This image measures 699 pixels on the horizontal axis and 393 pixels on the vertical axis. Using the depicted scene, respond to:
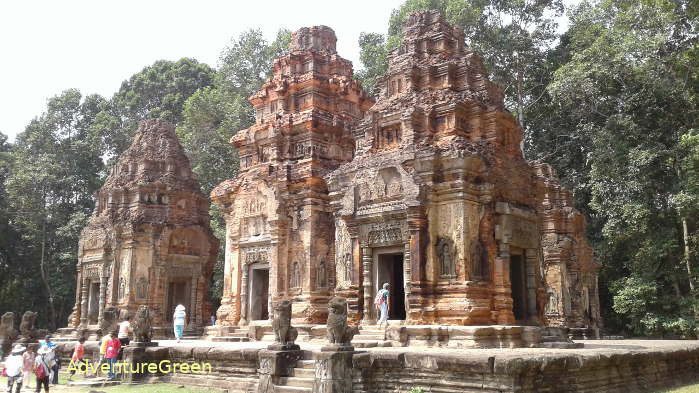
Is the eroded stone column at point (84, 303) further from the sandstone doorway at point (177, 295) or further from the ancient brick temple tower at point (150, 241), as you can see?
the sandstone doorway at point (177, 295)

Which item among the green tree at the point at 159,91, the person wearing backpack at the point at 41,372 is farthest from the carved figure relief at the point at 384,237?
the green tree at the point at 159,91

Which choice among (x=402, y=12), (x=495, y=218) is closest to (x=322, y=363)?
(x=495, y=218)

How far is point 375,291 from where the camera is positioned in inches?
535

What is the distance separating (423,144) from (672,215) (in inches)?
467

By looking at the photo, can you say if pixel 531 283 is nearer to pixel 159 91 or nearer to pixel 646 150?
pixel 646 150

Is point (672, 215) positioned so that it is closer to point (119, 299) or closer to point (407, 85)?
point (407, 85)

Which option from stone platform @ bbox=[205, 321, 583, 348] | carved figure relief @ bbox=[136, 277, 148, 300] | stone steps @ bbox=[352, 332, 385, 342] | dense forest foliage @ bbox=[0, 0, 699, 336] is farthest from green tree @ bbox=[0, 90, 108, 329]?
stone platform @ bbox=[205, 321, 583, 348]

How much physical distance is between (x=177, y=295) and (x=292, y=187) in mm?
7125

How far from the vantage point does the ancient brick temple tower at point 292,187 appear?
17.2m

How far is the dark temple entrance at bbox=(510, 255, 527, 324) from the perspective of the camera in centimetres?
1384

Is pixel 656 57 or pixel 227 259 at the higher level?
pixel 656 57

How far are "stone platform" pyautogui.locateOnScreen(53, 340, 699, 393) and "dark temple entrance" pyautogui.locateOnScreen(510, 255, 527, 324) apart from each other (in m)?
3.08

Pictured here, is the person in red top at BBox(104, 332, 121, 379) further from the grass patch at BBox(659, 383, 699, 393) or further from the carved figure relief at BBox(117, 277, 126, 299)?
the grass patch at BBox(659, 383, 699, 393)

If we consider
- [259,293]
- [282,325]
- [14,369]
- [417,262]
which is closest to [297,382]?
[282,325]
